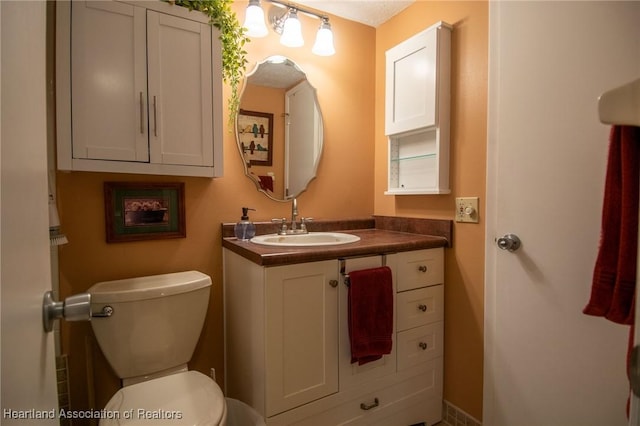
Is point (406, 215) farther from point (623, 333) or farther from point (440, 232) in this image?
point (623, 333)

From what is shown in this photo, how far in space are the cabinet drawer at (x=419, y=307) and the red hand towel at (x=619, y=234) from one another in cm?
79

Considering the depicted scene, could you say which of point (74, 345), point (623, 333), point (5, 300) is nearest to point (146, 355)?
point (74, 345)

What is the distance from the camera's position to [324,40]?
5.87 feet

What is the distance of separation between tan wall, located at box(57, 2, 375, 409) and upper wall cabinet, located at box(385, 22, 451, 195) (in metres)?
0.27

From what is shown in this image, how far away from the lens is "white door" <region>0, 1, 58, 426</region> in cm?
37

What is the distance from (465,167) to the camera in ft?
5.21

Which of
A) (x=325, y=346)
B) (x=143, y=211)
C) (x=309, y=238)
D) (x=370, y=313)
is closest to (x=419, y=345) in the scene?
(x=370, y=313)

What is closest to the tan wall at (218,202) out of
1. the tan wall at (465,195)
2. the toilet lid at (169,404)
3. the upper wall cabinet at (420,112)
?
the upper wall cabinet at (420,112)

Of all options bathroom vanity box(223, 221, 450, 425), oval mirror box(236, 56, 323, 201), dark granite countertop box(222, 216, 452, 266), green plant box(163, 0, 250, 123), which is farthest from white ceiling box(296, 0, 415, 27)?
bathroom vanity box(223, 221, 450, 425)

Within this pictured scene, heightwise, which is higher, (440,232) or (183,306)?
(440,232)

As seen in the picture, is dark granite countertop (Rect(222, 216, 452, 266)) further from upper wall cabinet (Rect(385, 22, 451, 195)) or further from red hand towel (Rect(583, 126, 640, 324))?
red hand towel (Rect(583, 126, 640, 324))

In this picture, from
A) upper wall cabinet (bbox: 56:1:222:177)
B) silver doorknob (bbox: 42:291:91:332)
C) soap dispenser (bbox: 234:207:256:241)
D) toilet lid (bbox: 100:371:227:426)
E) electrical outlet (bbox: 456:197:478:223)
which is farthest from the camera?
soap dispenser (bbox: 234:207:256:241)

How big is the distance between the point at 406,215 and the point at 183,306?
51.6 inches

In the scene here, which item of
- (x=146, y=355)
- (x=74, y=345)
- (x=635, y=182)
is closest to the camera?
(x=635, y=182)
